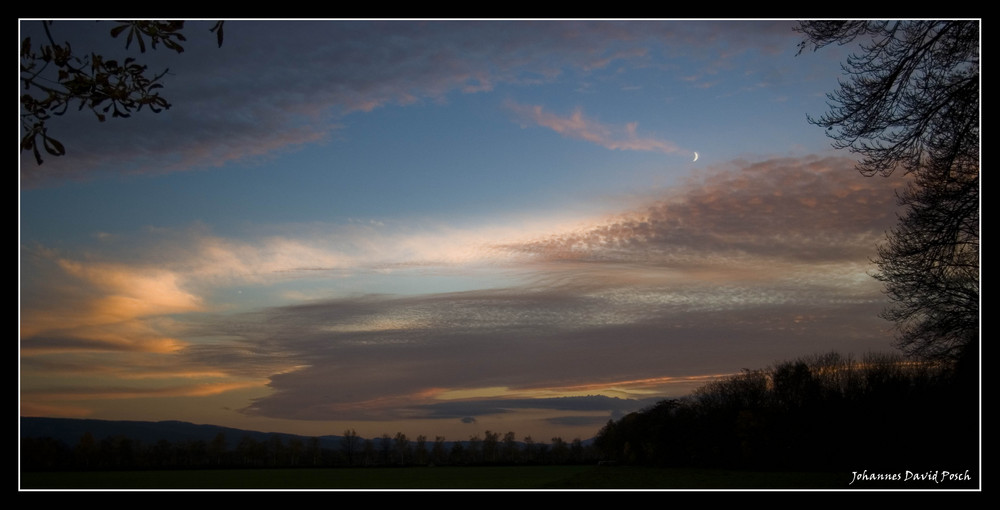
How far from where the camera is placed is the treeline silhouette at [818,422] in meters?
13.0

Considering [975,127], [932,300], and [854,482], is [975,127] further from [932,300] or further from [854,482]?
[854,482]

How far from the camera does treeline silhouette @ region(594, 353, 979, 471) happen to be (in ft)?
42.6

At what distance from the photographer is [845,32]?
10109mm

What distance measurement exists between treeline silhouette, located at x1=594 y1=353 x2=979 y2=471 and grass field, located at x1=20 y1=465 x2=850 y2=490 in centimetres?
118

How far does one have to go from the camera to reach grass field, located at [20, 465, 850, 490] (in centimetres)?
2017

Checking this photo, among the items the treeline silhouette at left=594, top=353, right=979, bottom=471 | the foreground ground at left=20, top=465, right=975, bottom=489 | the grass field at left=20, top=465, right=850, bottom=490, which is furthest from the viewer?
the grass field at left=20, top=465, right=850, bottom=490

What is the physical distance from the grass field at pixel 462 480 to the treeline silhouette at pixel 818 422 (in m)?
1.18

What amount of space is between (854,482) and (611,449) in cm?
3290

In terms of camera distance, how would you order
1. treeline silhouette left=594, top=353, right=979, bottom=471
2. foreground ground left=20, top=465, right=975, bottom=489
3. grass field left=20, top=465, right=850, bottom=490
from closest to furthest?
treeline silhouette left=594, top=353, right=979, bottom=471 → foreground ground left=20, top=465, right=975, bottom=489 → grass field left=20, top=465, right=850, bottom=490

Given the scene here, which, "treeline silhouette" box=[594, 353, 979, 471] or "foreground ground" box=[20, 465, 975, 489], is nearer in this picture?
"treeline silhouette" box=[594, 353, 979, 471]

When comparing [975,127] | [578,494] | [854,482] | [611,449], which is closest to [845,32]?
[975,127]

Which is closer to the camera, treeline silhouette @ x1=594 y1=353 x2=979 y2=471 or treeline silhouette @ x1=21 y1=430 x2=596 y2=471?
treeline silhouette @ x1=594 y1=353 x2=979 y2=471

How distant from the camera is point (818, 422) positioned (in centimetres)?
2744

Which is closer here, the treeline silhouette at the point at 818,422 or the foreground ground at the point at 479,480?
the treeline silhouette at the point at 818,422
